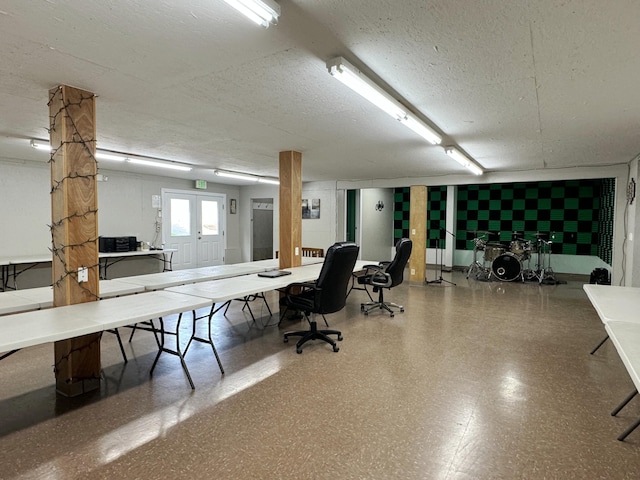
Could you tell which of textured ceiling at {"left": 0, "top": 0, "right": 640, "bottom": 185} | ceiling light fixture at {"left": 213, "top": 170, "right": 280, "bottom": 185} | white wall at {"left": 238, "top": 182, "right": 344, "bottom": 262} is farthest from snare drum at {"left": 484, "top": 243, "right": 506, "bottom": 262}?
ceiling light fixture at {"left": 213, "top": 170, "right": 280, "bottom": 185}

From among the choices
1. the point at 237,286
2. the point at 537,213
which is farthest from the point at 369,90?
the point at 537,213

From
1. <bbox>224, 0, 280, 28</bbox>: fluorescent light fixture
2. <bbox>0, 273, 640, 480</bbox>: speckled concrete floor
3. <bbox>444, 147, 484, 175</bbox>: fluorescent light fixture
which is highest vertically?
<bbox>224, 0, 280, 28</bbox>: fluorescent light fixture

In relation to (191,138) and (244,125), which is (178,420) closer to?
(244,125)

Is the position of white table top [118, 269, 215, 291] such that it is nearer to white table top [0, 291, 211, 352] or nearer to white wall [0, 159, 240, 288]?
white table top [0, 291, 211, 352]

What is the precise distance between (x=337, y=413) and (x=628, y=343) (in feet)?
5.85

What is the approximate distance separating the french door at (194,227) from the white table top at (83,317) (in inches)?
240

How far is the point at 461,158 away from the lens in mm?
5449

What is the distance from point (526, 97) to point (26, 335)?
380cm

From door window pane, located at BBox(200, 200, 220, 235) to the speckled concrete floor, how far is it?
225 inches

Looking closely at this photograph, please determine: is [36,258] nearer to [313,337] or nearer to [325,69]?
[313,337]

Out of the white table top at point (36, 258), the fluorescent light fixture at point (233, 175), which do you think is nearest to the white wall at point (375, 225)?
the fluorescent light fixture at point (233, 175)

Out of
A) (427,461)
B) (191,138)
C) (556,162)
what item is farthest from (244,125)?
(556,162)

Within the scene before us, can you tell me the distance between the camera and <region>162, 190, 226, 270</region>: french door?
8.73m

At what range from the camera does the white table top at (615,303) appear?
2617 mm
